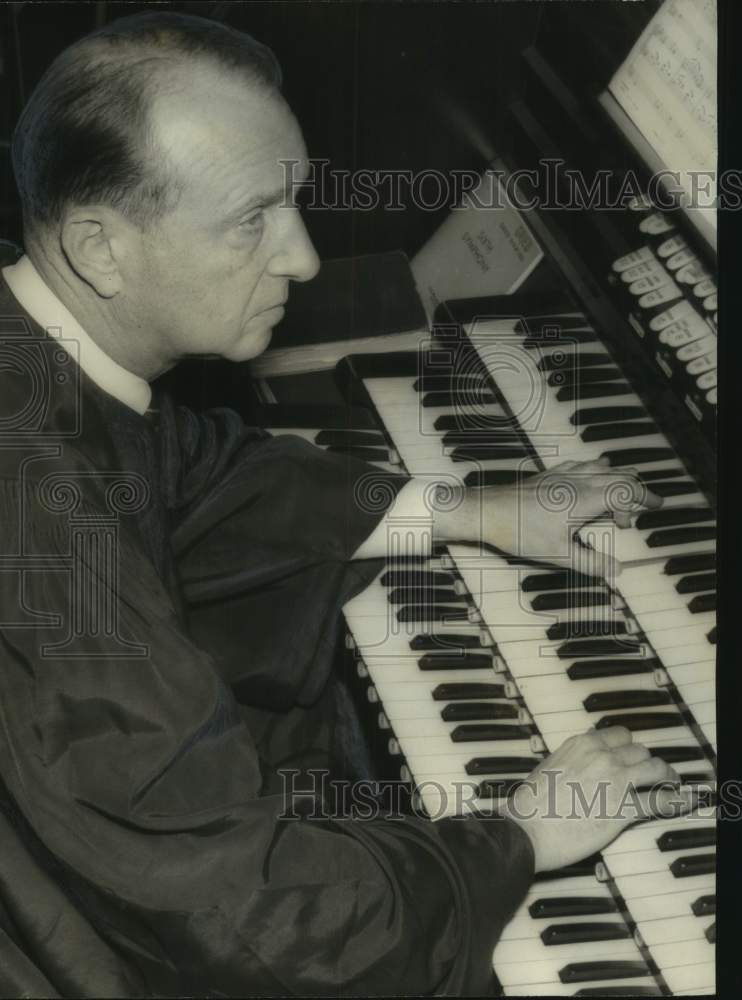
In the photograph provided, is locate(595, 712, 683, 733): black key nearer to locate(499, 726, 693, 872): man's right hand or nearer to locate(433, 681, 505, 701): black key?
Answer: locate(499, 726, 693, 872): man's right hand

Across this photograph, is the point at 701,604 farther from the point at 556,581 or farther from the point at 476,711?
the point at 476,711

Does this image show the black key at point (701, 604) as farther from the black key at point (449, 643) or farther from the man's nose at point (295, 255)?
the man's nose at point (295, 255)

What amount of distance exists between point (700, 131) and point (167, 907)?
52.2 inches

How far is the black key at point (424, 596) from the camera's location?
7.59 ft

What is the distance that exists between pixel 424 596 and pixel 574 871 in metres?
0.45

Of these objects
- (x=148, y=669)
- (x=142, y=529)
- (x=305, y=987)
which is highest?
(x=142, y=529)

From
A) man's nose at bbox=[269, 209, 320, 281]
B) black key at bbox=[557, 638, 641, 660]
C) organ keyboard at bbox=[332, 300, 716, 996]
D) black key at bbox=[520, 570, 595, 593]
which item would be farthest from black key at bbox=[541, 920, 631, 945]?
man's nose at bbox=[269, 209, 320, 281]

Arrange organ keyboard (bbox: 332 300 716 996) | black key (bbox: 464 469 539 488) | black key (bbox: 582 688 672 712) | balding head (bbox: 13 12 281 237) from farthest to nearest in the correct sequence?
black key (bbox: 464 469 539 488)
black key (bbox: 582 688 672 712)
organ keyboard (bbox: 332 300 716 996)
balding head (bbox: 13 12 281 237)

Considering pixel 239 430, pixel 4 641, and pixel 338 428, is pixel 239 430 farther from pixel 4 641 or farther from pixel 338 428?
pixel 4 641

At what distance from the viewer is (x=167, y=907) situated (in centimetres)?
207

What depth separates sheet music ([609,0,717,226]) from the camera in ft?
7.52

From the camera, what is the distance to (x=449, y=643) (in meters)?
2.28

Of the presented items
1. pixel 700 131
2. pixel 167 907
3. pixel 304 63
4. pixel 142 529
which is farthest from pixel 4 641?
pixel 700 131

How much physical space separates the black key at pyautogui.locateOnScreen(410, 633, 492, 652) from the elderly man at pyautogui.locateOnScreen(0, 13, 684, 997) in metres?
0.23
